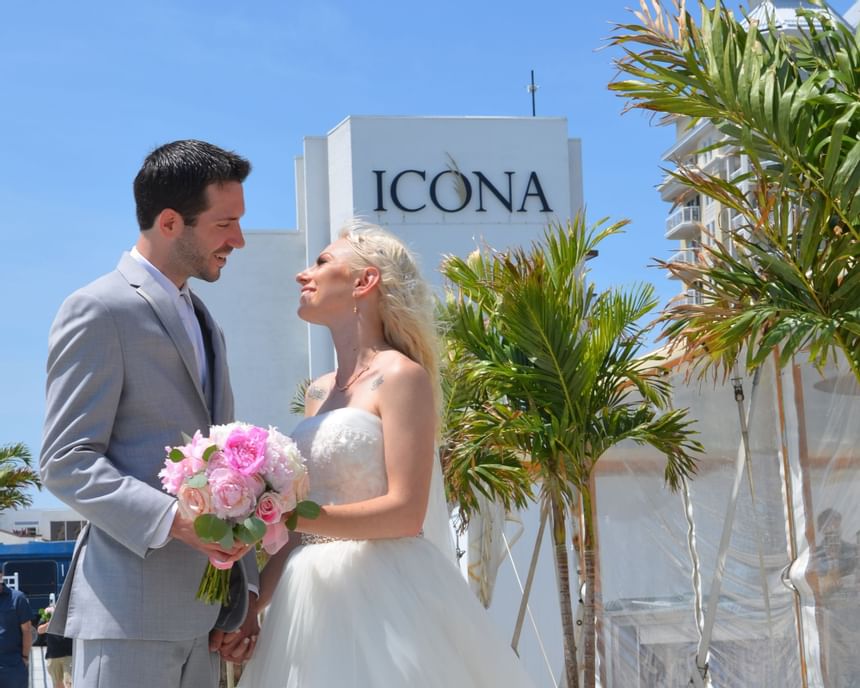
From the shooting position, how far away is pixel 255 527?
8.91 feet

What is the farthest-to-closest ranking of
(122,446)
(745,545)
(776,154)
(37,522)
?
(37,522) → (745,545) → (776,154) → (122,446)

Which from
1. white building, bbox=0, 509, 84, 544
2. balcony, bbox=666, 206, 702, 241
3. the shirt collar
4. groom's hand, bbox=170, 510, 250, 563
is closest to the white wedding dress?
groom's hand, bbox=170, 510, 250, 563

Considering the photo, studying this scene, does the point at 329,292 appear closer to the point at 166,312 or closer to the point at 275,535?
the point at 166,312

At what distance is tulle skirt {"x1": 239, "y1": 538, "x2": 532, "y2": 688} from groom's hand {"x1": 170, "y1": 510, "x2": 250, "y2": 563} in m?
0.54

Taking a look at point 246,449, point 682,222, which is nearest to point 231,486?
point 246,449

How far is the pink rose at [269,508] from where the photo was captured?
9.09 ft

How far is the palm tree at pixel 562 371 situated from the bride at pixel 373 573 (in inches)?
177

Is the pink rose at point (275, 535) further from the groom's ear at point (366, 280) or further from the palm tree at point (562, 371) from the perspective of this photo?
the palm tree at point (562, 371)

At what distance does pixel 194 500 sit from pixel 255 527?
0.15 metres

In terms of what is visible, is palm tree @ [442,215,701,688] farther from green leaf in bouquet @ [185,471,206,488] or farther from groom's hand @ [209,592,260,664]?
green leaf in bouquet @ [185,471,206,488]

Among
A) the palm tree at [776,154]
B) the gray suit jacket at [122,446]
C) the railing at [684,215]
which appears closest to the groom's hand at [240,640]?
the gray suit jacket at [122,446]

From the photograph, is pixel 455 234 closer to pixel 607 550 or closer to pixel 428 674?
pixel 607 550

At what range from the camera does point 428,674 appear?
3156mm

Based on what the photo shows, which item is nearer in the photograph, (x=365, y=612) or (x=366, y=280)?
(x=365, y=612)
